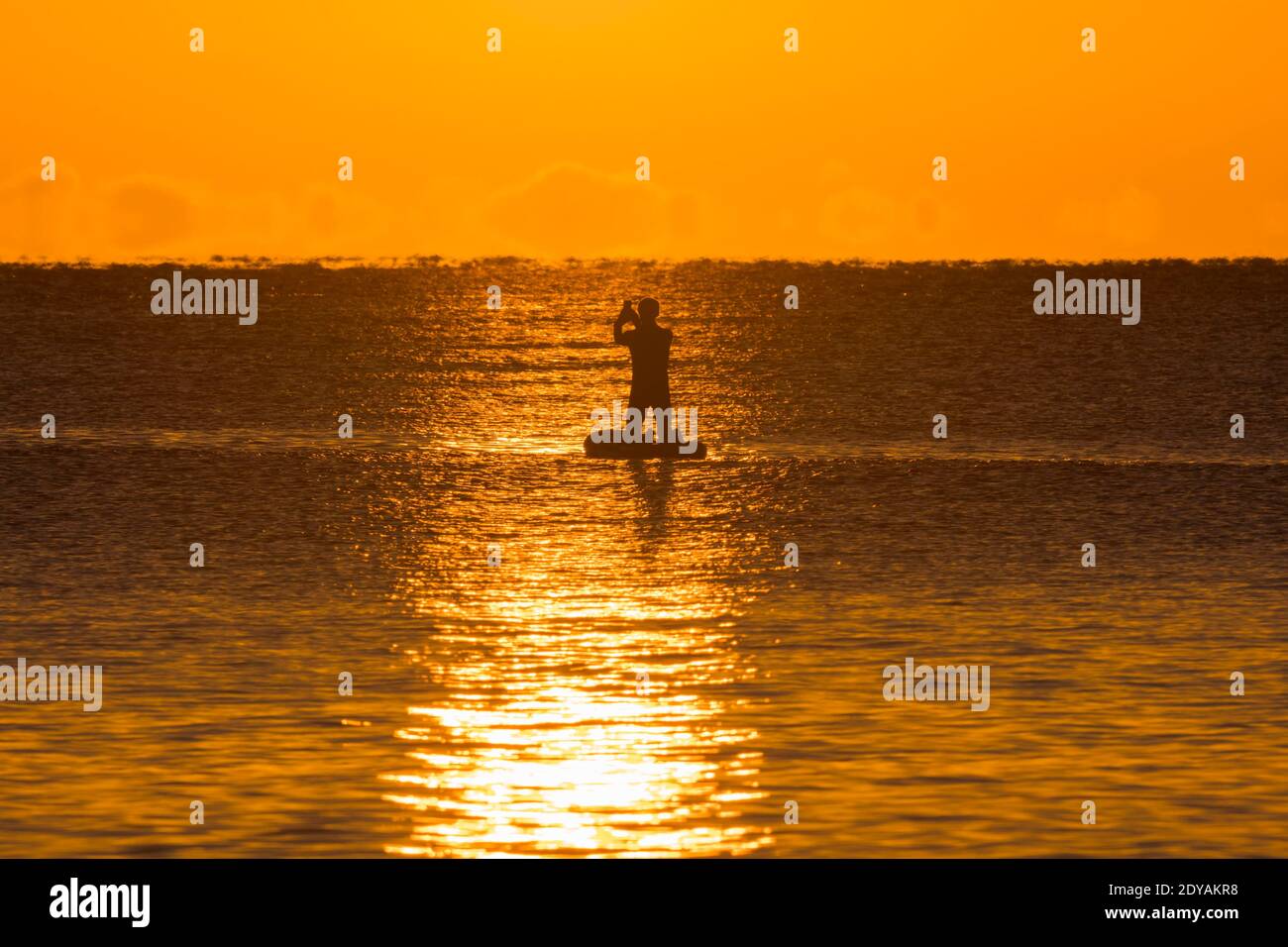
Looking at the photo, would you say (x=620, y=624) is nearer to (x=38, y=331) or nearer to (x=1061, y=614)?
(x=1061, y=614)

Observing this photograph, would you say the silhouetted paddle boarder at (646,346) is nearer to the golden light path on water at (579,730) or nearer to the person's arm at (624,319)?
the person's arm at (624,319)

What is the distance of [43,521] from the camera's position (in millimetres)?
28250

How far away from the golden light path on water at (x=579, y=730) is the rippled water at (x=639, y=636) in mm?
44

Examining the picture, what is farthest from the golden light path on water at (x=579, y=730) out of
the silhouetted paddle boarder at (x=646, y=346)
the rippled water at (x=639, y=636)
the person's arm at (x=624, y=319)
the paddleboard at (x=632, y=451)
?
the paddleboard at (x=632, y=451)

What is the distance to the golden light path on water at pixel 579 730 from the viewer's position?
10844mm

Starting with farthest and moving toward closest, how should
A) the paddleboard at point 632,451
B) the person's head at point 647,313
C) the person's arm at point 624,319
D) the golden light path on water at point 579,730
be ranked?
the paddleboard at point 632,451 < the person's head at point 647,313 < the person's arm at point 624,319 < the golden light path on water at point 579,730

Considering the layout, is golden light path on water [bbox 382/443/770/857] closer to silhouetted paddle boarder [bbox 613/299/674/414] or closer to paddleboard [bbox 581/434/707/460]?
silhouetted paddle boarder [bbox 613/299/674/414]

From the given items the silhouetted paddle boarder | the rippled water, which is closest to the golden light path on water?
the rippled water

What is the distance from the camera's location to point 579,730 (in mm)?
13445

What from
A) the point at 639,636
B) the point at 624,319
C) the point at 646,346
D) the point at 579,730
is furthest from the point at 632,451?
the point at 579,730

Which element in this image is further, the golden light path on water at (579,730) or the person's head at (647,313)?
the person's head at (647,313)

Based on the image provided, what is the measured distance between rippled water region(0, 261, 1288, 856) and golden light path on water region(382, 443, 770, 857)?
44mm
